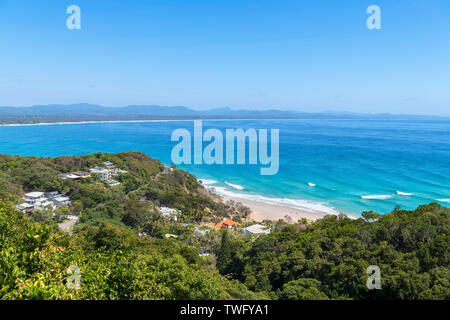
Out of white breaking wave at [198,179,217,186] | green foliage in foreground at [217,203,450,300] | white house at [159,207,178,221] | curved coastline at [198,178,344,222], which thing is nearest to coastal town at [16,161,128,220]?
white house at [159,207,178,221]

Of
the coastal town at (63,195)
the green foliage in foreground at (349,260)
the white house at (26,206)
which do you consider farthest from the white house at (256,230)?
the white house at (26,206)

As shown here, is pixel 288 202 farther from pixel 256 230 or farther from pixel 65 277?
pixel 65 277

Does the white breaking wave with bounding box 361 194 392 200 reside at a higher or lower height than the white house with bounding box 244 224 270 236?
higher

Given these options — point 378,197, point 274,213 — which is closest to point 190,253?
point 274,213

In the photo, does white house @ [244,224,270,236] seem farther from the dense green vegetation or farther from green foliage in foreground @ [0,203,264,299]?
green foliage in foreground @ [0,203,264,299]

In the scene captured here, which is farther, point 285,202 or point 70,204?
point 285,202

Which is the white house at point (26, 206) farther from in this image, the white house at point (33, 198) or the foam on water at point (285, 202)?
the foam on water at point (285, 202)
